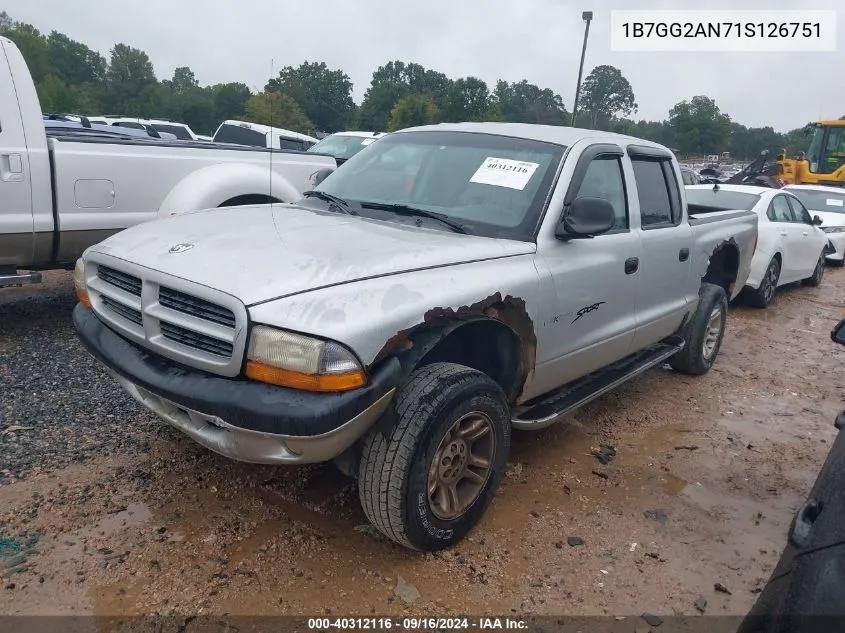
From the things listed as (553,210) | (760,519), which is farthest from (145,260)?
(760,519)

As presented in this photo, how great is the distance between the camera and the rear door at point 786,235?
28.3 ft

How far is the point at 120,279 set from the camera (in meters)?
2.84

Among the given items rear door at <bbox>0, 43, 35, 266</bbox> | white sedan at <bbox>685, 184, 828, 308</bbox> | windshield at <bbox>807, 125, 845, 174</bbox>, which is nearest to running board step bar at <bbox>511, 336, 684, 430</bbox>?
rear door at <bbox>0, 43, 35, 266</bbox>

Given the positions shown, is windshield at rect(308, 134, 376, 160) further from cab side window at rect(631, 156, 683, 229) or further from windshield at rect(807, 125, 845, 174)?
windshield at rect(807, 125, 845, 174)

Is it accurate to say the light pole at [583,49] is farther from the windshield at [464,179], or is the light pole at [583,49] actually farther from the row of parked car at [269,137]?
the windshield at [464,179]

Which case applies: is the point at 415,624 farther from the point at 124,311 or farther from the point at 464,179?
the point at 464,179

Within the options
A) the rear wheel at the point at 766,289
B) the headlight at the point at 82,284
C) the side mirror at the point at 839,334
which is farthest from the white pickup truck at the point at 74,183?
the rear wheel at the point at 766,289

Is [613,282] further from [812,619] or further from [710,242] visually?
[812,619]

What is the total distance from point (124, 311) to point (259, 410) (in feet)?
3.20

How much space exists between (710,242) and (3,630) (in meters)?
4.84

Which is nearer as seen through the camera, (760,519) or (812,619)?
(812,619)

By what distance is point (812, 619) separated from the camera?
57.9 inches

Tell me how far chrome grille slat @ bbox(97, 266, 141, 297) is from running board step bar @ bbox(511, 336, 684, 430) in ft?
6.06

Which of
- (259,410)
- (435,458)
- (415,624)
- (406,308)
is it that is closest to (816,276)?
(435,458)
